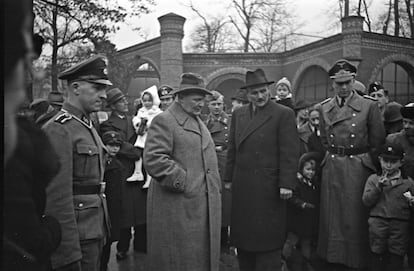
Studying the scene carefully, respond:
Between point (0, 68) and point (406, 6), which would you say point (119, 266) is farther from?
point (406, 6)

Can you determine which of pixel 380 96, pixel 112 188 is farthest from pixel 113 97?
pixel 380 96

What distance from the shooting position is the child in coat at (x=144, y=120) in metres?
5.08

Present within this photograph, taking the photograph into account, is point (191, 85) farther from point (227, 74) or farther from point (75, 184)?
point (227, 74)

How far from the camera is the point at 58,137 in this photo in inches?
91.4

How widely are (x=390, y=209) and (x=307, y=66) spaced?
49.0 ft

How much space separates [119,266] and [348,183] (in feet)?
9.13

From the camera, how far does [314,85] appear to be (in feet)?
61.1

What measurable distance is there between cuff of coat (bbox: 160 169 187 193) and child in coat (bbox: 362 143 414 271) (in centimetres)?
186

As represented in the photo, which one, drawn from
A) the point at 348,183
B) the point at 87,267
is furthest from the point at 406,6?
the point at 87,267

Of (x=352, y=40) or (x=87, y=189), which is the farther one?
(x=352, y=40)

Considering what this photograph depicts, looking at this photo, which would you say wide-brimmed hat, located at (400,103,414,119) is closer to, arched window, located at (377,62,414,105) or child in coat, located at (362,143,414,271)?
child in coat, located at (362,143,414,271)

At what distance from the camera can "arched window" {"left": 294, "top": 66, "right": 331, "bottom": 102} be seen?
59.2ft

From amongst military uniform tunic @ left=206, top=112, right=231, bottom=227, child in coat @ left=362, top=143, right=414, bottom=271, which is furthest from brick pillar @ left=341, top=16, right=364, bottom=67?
child in coat @ left=362, top=143, right=414, bottom=271

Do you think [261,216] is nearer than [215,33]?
Yes
